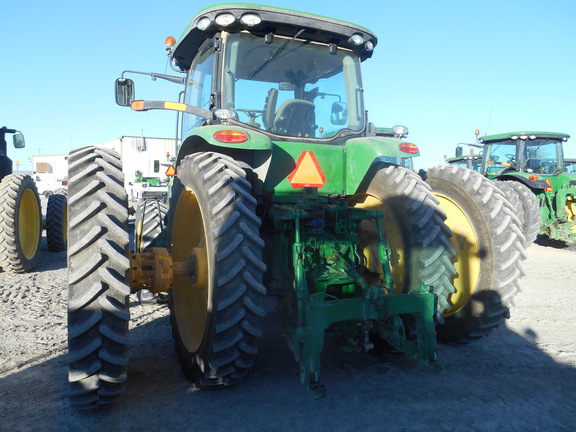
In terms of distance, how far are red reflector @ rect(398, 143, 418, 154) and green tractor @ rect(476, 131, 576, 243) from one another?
573 centimetres

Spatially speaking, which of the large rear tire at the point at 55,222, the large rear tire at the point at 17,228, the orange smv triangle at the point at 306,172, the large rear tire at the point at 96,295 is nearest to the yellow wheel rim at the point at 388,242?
the orange smv triangle at the point at 306,172

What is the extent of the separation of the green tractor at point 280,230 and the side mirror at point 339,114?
0.5 inches

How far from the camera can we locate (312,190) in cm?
336

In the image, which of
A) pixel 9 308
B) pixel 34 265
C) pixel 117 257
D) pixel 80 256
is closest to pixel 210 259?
pixel 117 257

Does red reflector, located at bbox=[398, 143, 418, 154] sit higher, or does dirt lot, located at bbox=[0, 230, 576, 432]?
red reflector, located at bbox=[398, 143, 418, 154]

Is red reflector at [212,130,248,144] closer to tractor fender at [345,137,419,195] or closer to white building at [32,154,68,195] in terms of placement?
tractor fender at [345,137,419,195]

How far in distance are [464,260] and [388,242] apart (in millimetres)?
770

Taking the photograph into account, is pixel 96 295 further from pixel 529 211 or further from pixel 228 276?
pixel 529 211

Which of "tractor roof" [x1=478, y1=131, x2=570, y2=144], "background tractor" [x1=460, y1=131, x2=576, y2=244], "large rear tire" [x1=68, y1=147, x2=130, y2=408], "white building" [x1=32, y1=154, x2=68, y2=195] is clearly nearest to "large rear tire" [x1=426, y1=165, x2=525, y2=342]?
"large rear tire" [x1=68, y1=147, x2=130, y2=408]

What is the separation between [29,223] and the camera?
23.8 feet

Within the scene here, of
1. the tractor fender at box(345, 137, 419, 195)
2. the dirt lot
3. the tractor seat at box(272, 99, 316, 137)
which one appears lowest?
the dirt lot

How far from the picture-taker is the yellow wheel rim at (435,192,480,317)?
3.57 metres

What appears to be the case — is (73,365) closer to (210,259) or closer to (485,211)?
(210,259)

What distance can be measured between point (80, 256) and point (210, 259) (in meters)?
0.69
